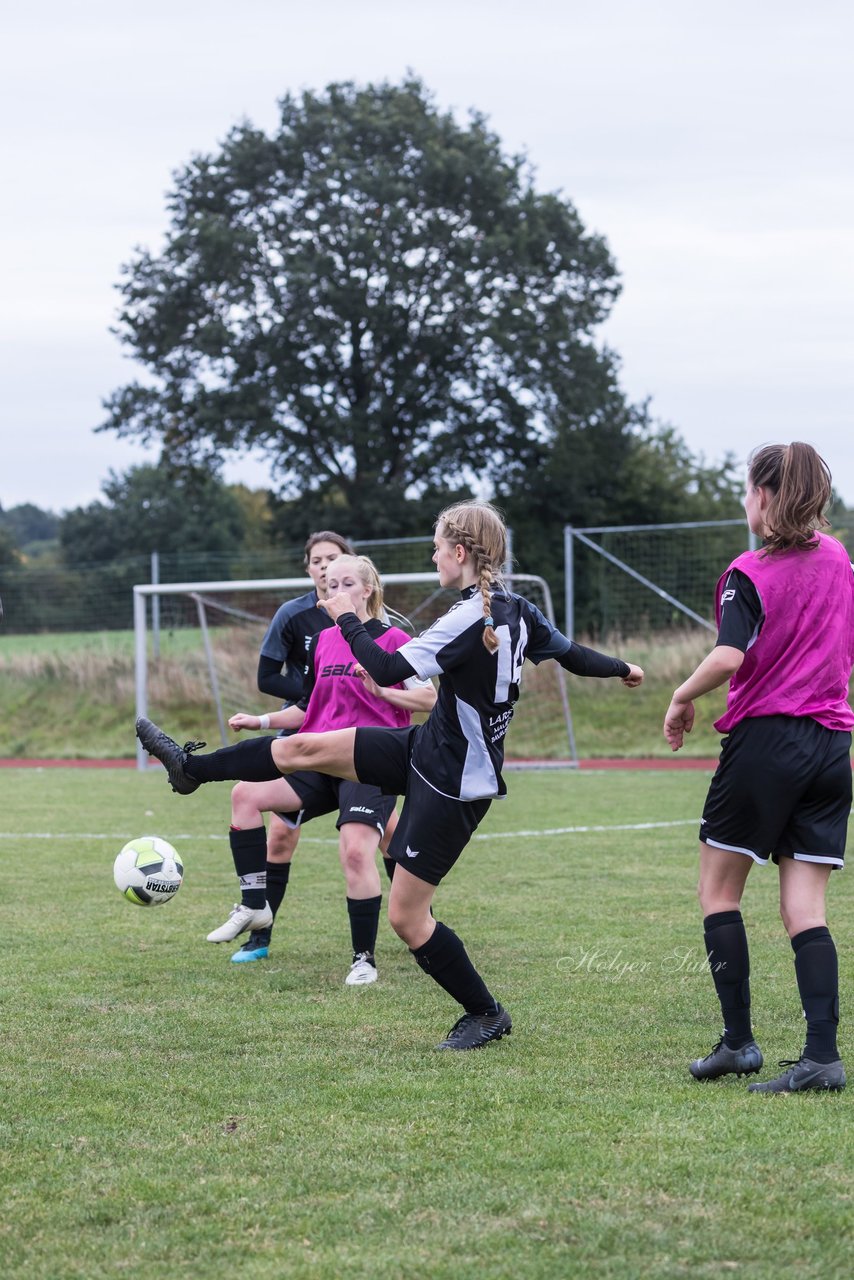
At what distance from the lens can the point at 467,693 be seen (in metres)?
4.33

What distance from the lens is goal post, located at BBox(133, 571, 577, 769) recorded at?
17156mm

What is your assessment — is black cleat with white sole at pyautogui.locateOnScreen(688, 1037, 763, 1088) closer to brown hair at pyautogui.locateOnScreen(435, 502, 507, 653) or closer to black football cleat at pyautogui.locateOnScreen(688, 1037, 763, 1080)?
black football cleat at pyautogui.locateOnScreen(688, 1037, 763, 1080)

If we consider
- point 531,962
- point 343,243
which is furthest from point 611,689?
point 343,243

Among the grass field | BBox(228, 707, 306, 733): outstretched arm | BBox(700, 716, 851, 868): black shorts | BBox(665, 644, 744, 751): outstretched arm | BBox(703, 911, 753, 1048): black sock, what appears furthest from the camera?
BBox(228, 707, 306, 733): outstretched arm

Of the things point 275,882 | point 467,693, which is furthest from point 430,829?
point 275,882

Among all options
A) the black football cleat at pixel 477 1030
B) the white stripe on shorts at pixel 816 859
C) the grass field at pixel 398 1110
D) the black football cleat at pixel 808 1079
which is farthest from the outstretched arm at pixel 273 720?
the black football cleat at pixel 808 1079

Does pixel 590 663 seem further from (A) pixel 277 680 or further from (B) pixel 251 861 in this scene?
(A) pixel 277 680

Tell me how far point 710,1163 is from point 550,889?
447 centimetres

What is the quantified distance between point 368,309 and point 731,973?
31.4 metres

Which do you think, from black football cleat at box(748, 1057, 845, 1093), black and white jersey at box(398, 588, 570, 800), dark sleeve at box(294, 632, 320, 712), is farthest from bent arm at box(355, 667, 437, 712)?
black football cleat at box(748, 1057, 845, 1093)

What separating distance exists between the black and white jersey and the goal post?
11989mm

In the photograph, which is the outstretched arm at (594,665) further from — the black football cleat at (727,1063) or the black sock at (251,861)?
the black sock at (251,861)

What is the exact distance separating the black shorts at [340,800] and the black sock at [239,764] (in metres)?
Answer: 0.92

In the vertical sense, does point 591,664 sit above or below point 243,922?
above
